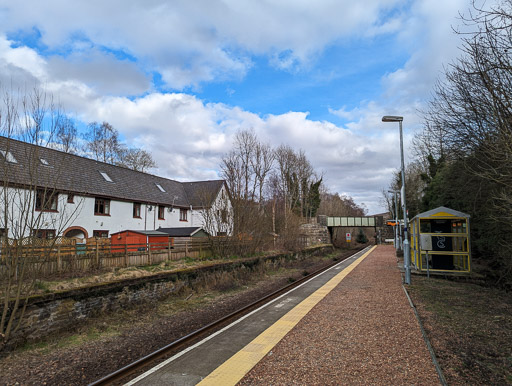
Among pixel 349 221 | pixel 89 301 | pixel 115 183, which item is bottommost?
pixel 89 301

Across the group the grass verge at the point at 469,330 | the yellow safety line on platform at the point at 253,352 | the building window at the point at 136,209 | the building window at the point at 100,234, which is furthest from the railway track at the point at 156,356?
→ the building window at the point at 136,209

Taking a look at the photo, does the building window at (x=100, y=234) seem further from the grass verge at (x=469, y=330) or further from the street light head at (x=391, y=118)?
the grass verge at (x=469, y=330)

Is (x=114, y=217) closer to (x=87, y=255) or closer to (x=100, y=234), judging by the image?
(x=100, y=234)

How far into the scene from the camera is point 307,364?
5.34m

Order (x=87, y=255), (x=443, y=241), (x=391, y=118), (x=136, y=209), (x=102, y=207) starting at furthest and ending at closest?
(x=136, y=209)
(x=102, y=207)
(x=443, y=241)
(x=391, y=118)
(x=87, y=255)

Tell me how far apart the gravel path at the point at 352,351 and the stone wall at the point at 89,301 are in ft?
18.4

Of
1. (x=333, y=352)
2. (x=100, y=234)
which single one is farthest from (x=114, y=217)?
(x=333, y=352)

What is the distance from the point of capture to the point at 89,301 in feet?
30.0

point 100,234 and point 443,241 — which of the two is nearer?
point 443,241

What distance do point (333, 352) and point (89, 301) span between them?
6808mm

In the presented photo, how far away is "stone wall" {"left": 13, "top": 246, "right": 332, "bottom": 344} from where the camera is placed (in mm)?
7747

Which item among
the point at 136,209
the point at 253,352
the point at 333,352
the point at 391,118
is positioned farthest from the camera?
the point at 136,209

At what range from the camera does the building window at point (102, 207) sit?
2508cm

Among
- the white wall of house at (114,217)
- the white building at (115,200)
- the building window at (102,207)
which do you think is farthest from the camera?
the building window at (102,207)
